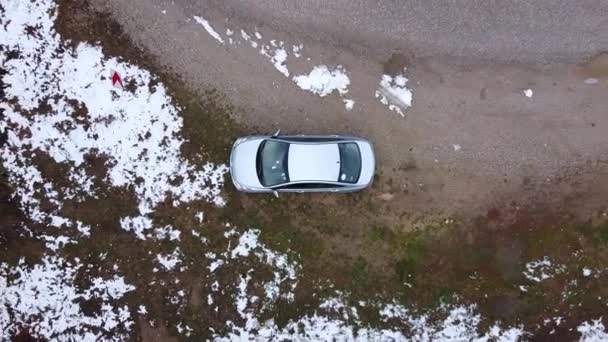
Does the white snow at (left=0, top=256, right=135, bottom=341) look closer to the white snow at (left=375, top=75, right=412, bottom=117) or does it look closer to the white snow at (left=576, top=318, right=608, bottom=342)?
the white snow at (left=375, top=75, right=412, bottom=117)

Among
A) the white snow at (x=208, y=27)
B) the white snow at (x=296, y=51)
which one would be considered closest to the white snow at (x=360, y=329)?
the white snow at (x=296, y=51)

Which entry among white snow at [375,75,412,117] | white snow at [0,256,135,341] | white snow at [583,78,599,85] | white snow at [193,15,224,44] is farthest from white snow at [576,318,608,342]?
white snow at [193,15,224,44]

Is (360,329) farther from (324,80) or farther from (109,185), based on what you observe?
(109,185)

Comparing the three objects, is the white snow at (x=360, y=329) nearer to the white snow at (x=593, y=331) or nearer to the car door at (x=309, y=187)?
the white snow at (x=593, y=331)

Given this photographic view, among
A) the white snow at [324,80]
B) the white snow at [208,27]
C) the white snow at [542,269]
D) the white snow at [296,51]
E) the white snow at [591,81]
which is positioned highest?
the white snow at [208,27]

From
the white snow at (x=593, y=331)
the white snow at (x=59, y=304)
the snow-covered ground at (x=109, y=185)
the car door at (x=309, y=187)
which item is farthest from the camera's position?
the white snow at (x=59, y=304)

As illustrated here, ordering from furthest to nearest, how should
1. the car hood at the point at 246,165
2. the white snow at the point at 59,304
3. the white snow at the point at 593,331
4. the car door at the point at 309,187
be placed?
the white snow at the point at 59,304 < the white snow at the point at 593,331 < the car hood at the point at 246,165 < the car door at the point at 309,187

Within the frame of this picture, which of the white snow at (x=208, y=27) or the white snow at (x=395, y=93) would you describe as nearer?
the white snow at (x=395, y=93)

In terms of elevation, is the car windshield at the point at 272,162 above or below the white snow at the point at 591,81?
below

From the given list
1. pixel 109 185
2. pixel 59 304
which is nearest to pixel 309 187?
pixel 109 185
